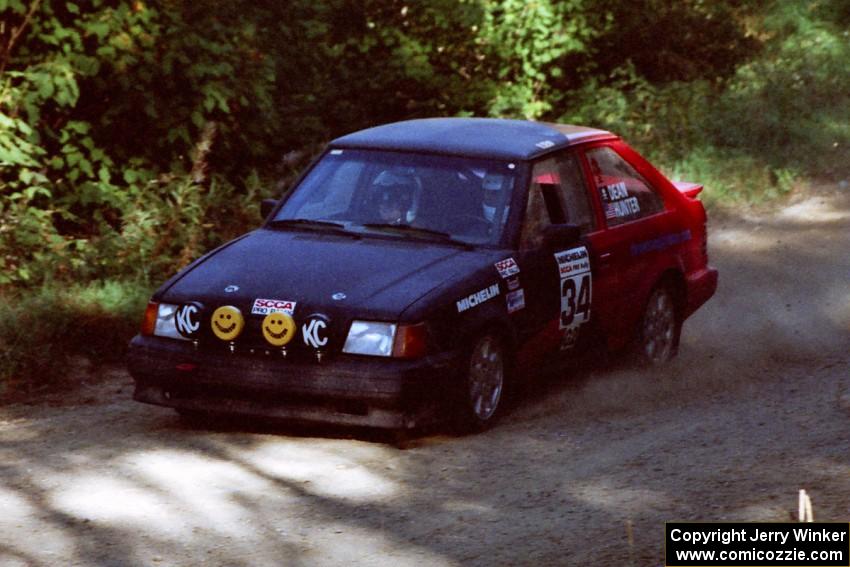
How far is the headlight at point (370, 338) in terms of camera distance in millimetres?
7539

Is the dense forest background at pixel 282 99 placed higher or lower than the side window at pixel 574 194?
higher

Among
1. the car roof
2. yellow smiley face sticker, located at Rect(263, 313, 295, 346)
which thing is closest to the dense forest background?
the car roof

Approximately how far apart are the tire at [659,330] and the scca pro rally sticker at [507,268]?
62.8 inches

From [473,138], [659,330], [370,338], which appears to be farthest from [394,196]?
[659,330]

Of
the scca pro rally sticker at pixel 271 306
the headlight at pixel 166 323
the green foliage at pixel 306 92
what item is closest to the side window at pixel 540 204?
the scca pro rally sticker at pixel 271 306

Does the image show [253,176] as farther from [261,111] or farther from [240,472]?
[240,472]

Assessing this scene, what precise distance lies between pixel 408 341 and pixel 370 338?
19 centimetres

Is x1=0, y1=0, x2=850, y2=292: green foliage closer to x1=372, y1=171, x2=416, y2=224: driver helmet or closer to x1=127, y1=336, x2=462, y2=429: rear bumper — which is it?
x1=372, y1=171, x2=416, y2=224: driver helmet

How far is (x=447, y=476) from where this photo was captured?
7.27m

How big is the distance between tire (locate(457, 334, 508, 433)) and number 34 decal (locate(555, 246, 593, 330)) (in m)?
0.65

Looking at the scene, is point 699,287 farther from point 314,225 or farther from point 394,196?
point 314,225

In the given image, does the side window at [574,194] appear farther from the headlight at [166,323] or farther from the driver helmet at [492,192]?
the headlight at [166,323]

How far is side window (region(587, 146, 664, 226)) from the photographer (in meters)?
9.37

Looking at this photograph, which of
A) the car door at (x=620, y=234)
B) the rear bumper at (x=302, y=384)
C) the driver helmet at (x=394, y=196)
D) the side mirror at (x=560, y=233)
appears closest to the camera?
the rear bumper at (x=302, y=384)
